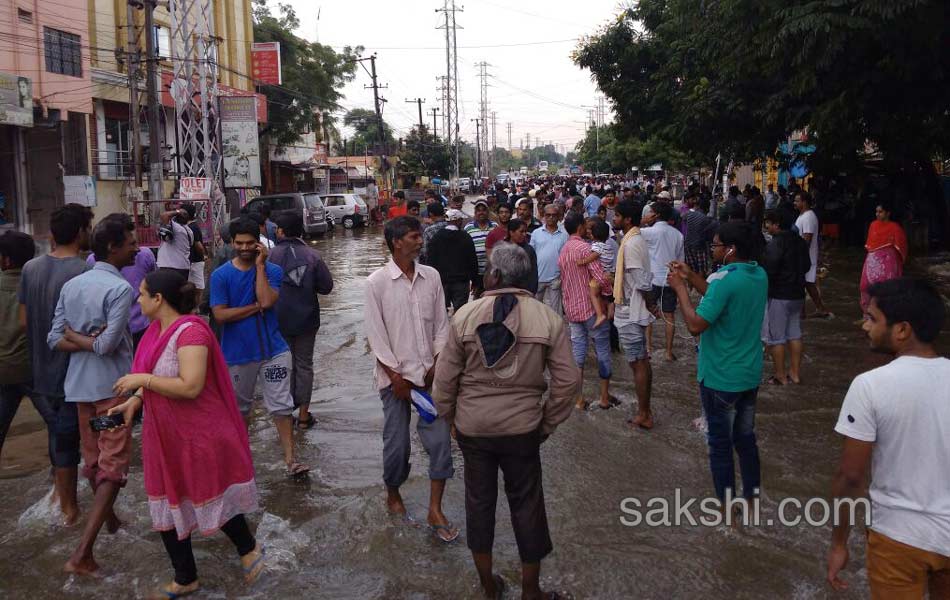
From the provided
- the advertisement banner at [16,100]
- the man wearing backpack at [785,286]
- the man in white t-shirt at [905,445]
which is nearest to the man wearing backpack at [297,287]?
the man wearing backpack at [785,286]

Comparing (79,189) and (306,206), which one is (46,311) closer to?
(79,189)

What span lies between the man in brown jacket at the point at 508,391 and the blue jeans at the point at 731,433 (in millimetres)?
1315

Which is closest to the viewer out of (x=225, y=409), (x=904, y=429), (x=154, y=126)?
(x=904, y=429)

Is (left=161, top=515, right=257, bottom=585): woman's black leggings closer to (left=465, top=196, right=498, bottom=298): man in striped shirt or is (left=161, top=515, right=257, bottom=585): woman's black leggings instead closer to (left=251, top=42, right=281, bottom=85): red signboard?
(left=465, top=196, right=498, bottom=298): man in striped shirt

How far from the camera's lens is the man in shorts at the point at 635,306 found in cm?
644

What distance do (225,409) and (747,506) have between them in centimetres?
294

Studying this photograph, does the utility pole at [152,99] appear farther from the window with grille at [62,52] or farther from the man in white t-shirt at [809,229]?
the man in white t-shirt at [809,229]

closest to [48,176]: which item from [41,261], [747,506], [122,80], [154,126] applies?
[122,80]

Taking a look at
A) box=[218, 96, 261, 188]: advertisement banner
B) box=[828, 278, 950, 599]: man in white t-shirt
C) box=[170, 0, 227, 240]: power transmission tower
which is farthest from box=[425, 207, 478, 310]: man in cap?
box=[218, 96, 261, 188]: advertisement banner

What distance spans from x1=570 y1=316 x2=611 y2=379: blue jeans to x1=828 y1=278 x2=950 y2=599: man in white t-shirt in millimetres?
4156

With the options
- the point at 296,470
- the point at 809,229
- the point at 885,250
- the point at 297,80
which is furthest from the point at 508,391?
the point at 297,80

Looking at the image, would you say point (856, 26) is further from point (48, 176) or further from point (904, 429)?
point (48, 176)

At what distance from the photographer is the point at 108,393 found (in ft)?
14.9

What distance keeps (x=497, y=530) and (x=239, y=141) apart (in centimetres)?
2236
